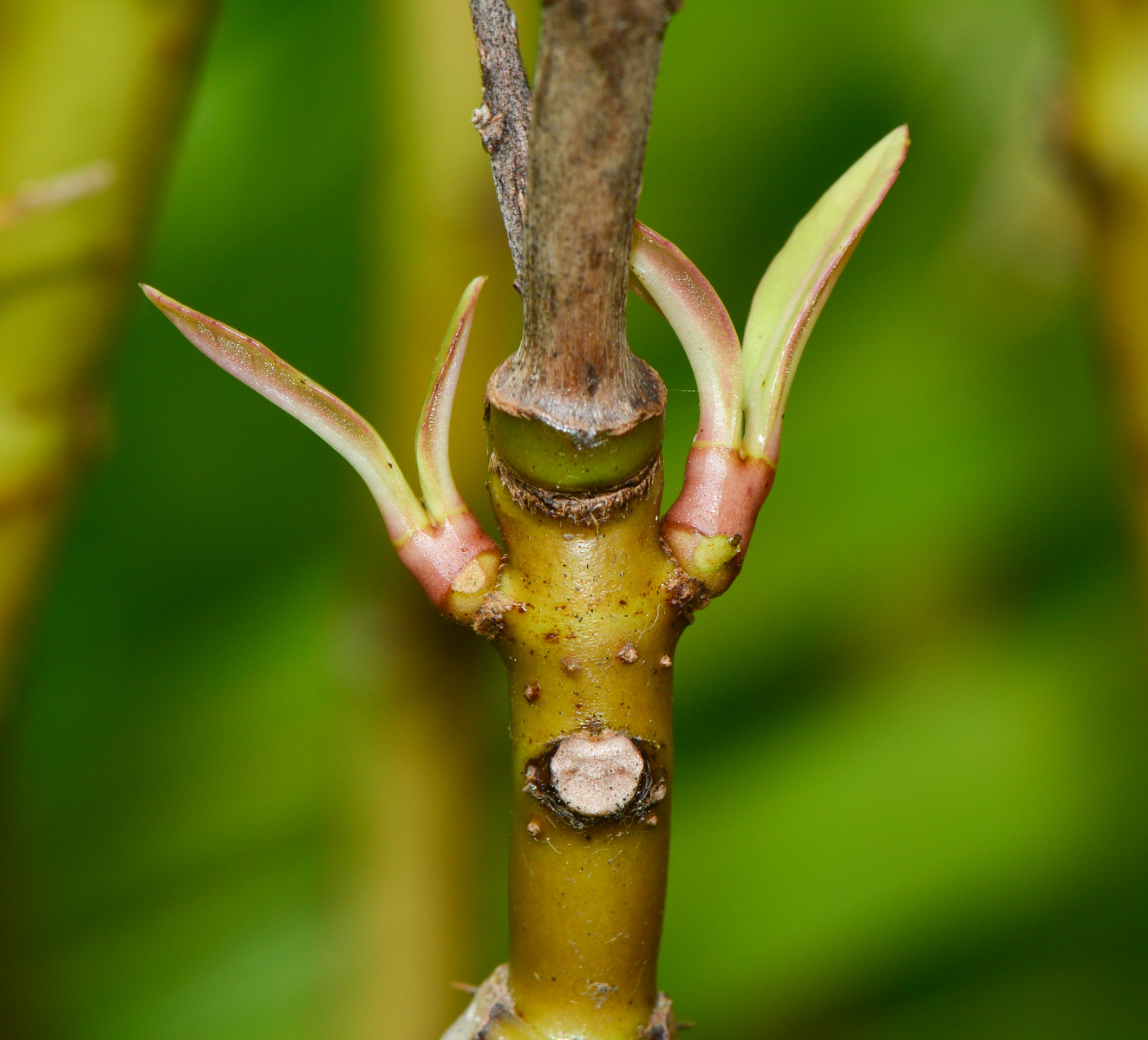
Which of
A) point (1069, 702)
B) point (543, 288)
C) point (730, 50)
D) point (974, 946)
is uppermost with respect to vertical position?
point (730, 50)

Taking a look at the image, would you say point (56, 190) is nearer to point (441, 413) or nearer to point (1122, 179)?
point (441, 413)

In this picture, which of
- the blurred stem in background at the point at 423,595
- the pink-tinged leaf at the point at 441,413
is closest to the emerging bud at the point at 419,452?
the pink-tinged leaf at the point at 441,413

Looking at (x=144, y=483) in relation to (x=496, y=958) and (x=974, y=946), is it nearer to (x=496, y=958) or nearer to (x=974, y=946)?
(x=496, y=958)

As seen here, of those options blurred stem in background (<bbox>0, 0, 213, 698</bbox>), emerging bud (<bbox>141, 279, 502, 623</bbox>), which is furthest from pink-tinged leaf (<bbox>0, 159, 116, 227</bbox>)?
emerging bud (<bbox>141, 279, 502, 623</bbox>)

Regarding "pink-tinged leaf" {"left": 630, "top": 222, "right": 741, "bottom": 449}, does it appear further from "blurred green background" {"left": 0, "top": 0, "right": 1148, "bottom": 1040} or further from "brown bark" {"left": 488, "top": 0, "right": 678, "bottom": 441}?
"blurred green background" {"left": 0, "top": 0, "right": 1148, "bottom": 1040}

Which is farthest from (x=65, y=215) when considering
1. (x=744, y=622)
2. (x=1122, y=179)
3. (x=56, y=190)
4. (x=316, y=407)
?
(x=744, y=622)

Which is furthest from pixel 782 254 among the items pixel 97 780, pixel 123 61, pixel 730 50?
pixel 97 780
